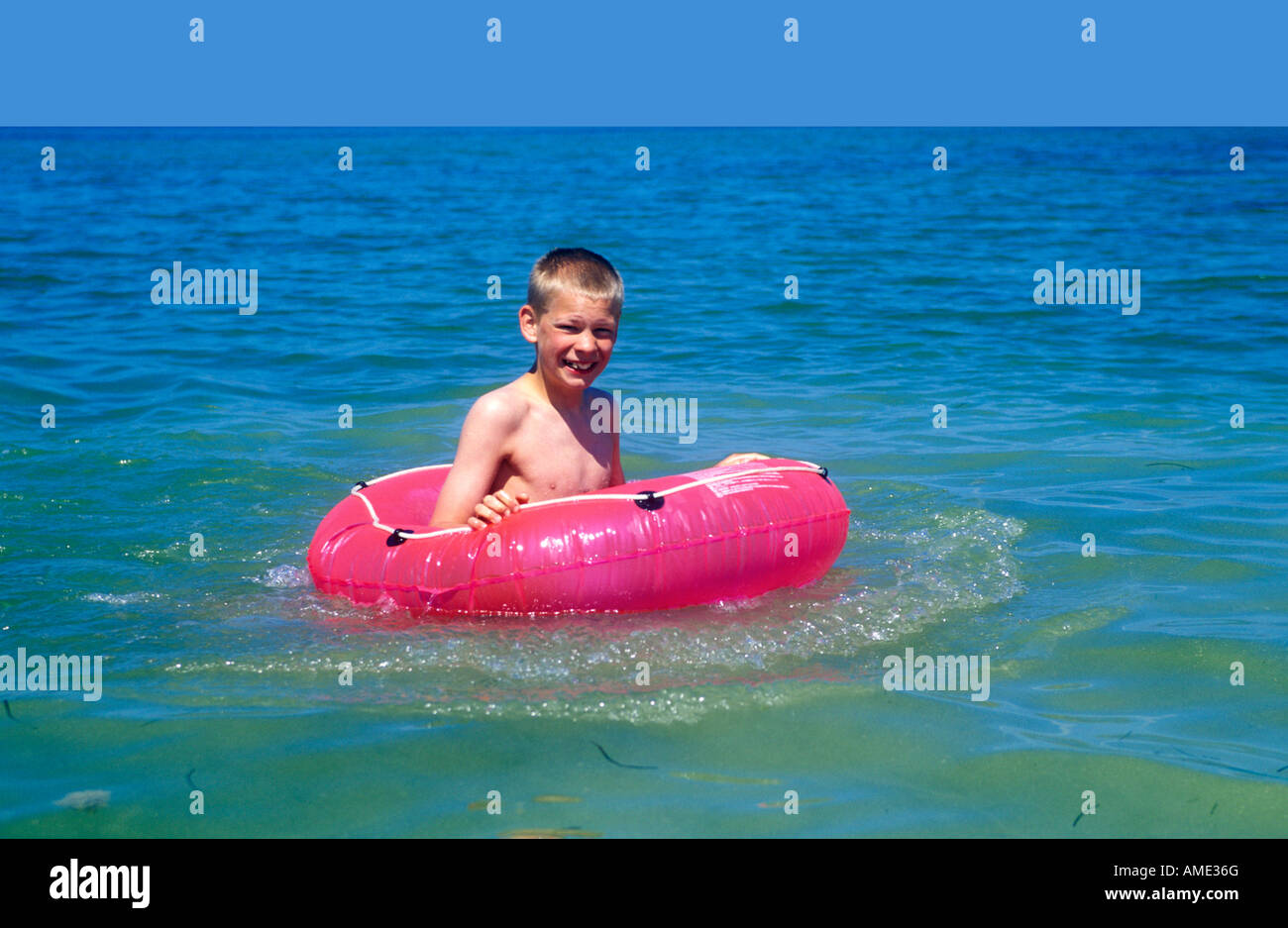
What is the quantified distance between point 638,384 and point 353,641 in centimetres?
517

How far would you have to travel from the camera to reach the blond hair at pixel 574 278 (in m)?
4.41

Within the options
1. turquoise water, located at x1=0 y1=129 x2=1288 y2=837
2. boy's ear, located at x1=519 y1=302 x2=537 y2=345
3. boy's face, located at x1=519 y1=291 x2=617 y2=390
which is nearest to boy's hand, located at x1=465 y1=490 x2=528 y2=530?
turquoise water, located at x1=0 y1=129 x2=1288 y2=837

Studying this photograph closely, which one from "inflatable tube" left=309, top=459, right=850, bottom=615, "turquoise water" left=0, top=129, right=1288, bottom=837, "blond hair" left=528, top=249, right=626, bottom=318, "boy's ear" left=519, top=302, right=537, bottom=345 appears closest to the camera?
"turquoise water" left=0, top=129, right=1288, bottom=837

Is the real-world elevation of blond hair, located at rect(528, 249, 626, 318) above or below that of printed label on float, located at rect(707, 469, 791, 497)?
above

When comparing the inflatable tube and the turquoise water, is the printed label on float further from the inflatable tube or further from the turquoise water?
the turquoise water

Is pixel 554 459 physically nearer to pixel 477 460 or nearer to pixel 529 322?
pixel 477 460

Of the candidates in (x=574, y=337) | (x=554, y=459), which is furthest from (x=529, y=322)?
(x=554, y=459)

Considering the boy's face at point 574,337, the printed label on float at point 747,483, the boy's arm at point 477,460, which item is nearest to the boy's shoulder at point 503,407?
the boy's arm at point 477,460

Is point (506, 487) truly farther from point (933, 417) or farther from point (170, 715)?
point (933, 417)

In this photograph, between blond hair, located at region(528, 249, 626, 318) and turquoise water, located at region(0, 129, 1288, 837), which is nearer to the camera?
turquoise water, located at region(0, 129, 1288, 837)

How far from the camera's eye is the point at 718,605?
451 cm

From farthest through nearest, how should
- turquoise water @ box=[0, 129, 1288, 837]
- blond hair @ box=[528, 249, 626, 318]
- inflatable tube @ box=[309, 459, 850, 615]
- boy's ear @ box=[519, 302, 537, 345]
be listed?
1. boy's ear @ box=[519, 302, 537, 345]
2. blond hair @ box=[528, 249, 626, 318]
3. inflatable tube @ box=[309, 459, 850, 615]
4. turquoise water @ box=[0, 129, 1288, 837]

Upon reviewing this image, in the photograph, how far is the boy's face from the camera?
443 centimetres

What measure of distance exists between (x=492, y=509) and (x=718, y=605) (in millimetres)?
890
